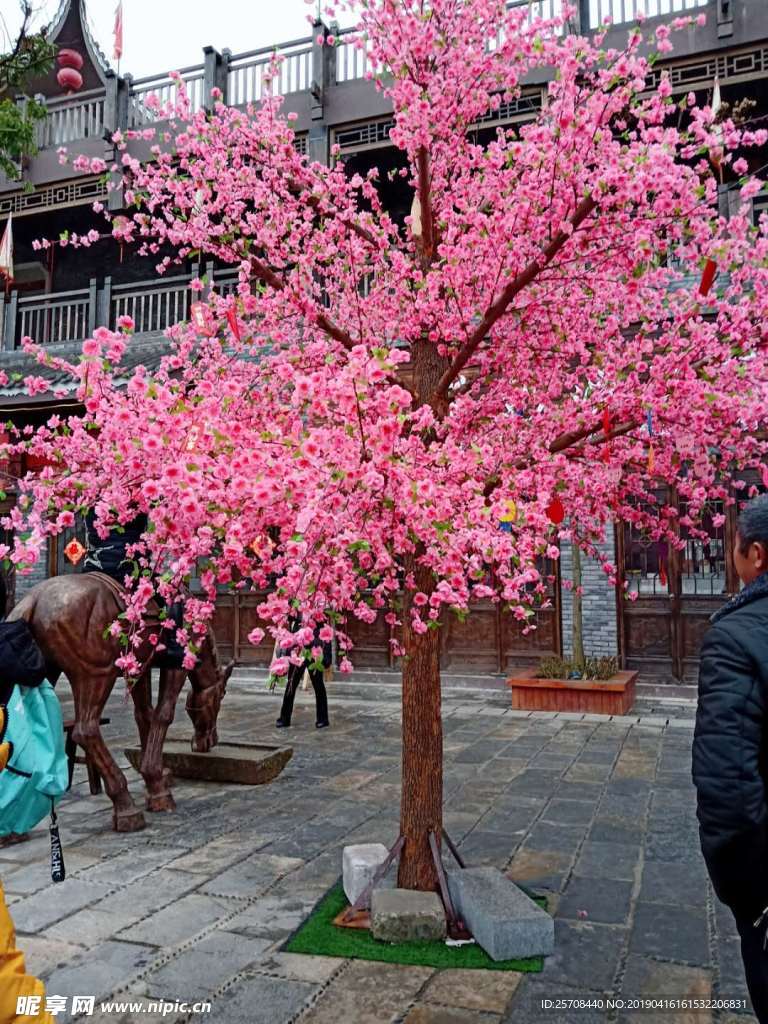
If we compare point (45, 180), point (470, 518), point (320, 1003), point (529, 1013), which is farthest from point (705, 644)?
point (45, 180)

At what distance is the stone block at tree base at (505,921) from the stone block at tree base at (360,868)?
48cm

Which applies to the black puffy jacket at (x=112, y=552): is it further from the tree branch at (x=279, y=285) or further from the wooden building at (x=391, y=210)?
the wooden building at (x=391, y=210)

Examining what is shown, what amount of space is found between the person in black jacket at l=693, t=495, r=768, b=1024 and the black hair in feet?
0.72

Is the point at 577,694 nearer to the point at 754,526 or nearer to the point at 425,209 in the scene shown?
the point at 425,209

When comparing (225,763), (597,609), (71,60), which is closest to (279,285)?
(225,763)

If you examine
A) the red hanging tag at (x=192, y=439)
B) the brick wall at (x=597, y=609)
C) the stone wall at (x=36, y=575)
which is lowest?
the brick wall at (x=597, y=609)

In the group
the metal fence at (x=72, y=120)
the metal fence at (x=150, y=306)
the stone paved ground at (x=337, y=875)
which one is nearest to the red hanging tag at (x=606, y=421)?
the stone paved ground at (x=337, y=875)

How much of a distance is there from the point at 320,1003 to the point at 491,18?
16.9 feet

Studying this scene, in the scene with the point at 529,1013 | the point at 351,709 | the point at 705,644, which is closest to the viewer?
the point at 705,644

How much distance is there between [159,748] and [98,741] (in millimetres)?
635

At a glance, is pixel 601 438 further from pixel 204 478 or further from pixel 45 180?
pixel 45 180

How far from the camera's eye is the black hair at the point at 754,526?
235 centimetres

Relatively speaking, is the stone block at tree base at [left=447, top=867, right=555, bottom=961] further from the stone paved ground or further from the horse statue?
the horse statue

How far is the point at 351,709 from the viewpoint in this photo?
9.98 meters
